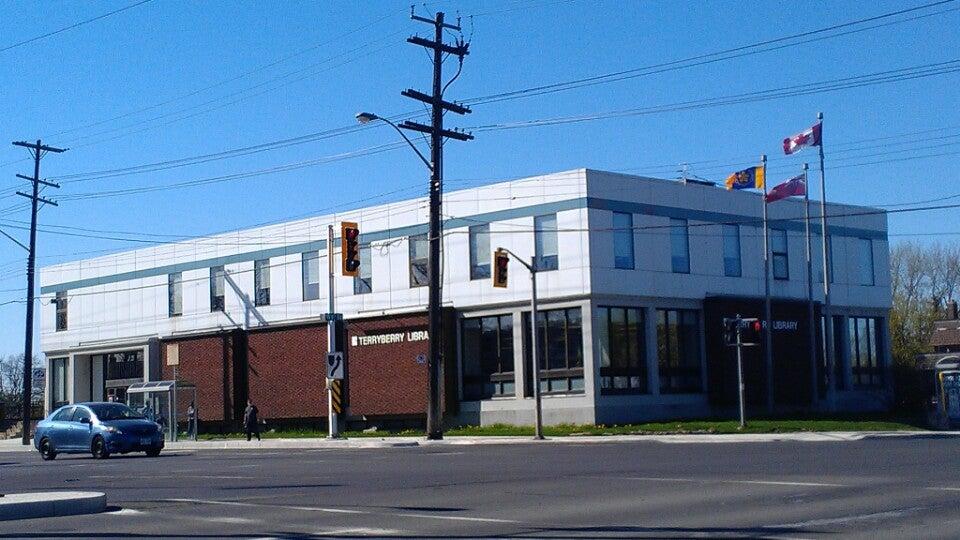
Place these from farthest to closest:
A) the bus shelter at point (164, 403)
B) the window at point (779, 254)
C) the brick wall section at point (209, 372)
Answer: the brick wall section at point (209, 372), the window at point (779, 254), the bus shelter at point (164, 403)

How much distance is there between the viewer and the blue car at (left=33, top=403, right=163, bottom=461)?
33.7 meters

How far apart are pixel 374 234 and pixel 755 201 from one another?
1632 centimetres

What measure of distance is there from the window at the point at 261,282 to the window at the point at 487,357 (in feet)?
39.8

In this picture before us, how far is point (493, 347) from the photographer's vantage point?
47.8 metres

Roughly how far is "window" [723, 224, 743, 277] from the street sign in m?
16.6

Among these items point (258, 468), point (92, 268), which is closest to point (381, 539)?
point (258, 468)

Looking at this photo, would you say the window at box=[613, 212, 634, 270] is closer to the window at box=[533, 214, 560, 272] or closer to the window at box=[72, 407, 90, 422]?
the window at box=[533, 214, 560, 272]

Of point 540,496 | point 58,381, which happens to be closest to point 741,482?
point 540,496

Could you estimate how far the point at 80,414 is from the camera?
3497cm

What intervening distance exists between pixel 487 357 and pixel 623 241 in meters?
7.23

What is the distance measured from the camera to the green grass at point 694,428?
128ft

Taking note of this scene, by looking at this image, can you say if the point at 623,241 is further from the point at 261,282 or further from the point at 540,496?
the point at 540,496

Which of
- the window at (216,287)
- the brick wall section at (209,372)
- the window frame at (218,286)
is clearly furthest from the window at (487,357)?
the window at (216,287)

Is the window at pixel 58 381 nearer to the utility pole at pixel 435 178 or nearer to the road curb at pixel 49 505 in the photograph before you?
the utility pole at pixel 435 178
